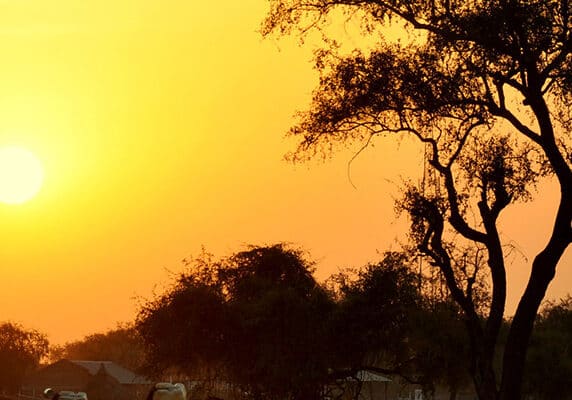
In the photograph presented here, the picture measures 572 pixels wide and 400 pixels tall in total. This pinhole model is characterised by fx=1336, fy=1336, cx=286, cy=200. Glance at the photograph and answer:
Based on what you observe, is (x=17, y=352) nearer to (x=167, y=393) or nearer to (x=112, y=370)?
(x=112, y=370)

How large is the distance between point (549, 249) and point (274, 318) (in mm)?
25524

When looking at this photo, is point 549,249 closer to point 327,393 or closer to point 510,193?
point 510,193

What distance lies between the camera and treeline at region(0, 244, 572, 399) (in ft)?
181

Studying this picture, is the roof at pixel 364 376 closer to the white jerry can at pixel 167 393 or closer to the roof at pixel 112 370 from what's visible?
the white jerry can at pixel 167 393

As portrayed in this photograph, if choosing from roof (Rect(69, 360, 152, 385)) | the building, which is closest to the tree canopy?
the building

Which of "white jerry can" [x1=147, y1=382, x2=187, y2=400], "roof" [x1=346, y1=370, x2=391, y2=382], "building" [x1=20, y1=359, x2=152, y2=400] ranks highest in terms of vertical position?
"building" [x1=20, y1=359, x2=152, y2=400]

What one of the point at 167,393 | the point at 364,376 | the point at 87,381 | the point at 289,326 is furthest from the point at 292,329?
the point at 87,381

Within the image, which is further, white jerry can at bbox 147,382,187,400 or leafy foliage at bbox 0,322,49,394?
leafy foliage at bbox 0,322,49,394

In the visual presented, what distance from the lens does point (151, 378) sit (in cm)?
5800

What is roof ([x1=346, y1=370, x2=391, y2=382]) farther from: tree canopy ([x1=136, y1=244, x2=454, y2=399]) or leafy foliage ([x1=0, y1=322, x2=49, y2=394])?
leafy foliage ([x1=0, y1=322, x2=49, y2=394])

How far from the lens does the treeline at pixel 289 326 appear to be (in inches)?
2173

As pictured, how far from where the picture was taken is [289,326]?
5547 centimetres

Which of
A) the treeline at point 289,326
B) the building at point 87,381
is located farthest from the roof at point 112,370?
the treeline at point 289,326

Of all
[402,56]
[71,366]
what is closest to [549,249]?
[402,56]
